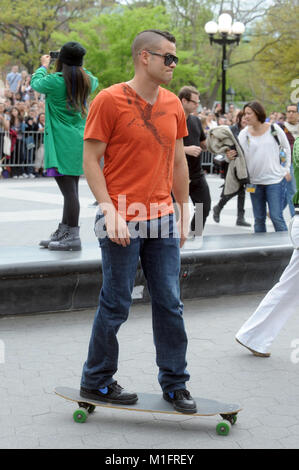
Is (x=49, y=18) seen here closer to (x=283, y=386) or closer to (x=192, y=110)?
(x=192, y=110)

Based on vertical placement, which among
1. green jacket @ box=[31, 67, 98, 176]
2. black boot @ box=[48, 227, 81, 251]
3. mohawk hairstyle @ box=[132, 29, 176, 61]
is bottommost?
black boot @ box=[48, 227, 81, 251]

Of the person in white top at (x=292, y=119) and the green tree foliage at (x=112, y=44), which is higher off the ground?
the green tree foliage at (x=112, y=44)

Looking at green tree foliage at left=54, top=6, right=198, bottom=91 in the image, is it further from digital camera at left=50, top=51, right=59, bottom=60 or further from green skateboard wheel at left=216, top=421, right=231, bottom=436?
green skateboard wheel at left=216, top=421, right=231, bottom=436

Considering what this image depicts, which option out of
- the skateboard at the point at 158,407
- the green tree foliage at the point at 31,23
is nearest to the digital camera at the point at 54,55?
the skateboard at the point at 158,407

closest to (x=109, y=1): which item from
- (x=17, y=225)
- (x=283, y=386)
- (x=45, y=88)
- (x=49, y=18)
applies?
(x=49, y=18)

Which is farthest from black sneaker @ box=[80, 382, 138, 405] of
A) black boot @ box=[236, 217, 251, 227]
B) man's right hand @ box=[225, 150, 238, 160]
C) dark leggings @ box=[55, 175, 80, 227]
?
black boot @ box=[236, 217, 251, 227]

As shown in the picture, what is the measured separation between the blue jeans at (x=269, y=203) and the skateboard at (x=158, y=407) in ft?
15.6

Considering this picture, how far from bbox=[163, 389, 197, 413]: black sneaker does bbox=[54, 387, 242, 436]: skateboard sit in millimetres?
20

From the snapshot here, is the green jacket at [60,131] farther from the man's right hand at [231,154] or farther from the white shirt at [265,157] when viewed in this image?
the man's right hand at [231,154]

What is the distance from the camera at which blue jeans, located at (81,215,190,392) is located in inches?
147

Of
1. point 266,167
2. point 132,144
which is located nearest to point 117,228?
point 132,144

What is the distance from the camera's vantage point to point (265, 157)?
8.52m

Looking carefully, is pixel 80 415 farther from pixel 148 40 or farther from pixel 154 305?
pixel 148 40

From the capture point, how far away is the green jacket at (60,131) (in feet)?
21.0
